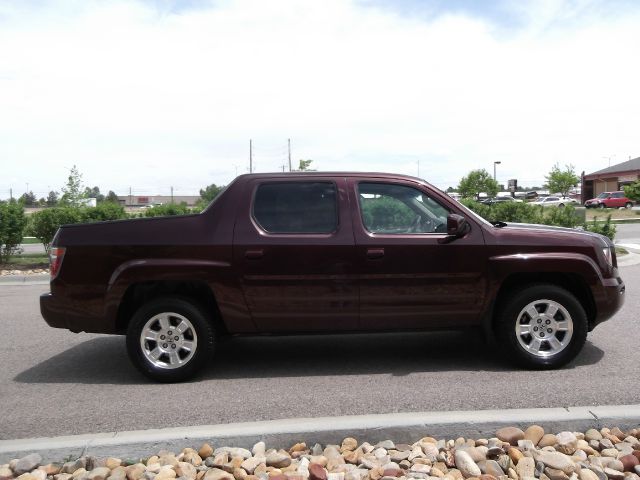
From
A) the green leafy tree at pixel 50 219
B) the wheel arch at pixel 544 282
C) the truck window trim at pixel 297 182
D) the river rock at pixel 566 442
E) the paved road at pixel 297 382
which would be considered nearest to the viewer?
the river rock at pixel 566 442

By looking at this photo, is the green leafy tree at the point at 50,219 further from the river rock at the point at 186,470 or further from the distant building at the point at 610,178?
the distant building at the point at 610,178

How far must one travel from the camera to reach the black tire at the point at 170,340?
5027 mm

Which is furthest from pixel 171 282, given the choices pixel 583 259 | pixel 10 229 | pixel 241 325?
pixel 10 229

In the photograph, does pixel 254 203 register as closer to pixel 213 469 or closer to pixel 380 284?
pixel 380 284

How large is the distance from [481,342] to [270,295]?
253 cm

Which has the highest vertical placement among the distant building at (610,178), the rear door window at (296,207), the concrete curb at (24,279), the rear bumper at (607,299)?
the distant building at (610,178)

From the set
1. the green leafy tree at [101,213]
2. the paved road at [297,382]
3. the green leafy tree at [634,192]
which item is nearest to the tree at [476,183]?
the green leafy tree at [634,192]

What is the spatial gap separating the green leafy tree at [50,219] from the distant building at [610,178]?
191ft

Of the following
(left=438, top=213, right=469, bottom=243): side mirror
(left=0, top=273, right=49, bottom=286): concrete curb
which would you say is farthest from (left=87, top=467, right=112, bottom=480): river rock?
(left=0, top=273, right=49, bottom=286): concrete curb

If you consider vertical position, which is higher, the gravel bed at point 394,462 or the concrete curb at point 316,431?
the concrete curb at point 316,431

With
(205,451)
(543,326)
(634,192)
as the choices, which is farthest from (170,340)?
(634,192)

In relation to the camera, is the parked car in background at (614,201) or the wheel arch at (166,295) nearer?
the wheel arch at (166,295)

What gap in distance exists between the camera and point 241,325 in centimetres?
514

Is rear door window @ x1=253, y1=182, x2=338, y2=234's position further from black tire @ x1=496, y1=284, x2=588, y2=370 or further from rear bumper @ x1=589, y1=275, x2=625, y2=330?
rear bumper @ x1=589, y1=275, x2=625, y2=330
